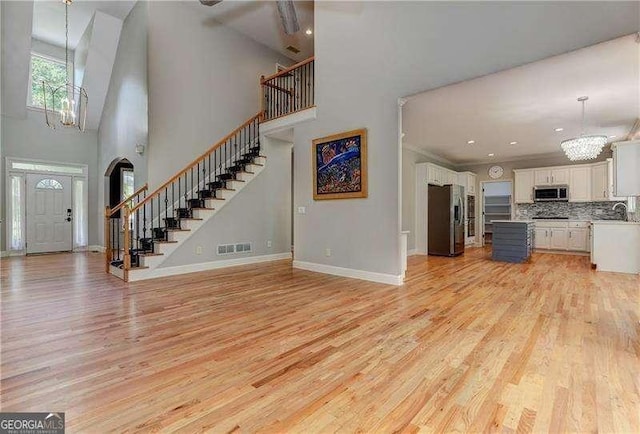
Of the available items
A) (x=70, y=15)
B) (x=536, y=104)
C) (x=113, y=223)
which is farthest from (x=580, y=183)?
(x=70, y=15)

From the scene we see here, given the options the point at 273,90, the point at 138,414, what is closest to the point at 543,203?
the point at 273,90

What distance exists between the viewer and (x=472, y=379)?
74.1 inches

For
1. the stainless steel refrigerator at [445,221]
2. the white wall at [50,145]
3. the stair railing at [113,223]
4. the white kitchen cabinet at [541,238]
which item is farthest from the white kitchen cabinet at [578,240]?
the white wall at [50,145]

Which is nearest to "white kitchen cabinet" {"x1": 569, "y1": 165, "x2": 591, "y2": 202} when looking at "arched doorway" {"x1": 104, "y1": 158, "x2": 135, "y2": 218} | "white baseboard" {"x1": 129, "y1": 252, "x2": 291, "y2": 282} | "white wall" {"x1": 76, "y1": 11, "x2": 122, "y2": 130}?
"white baseboard" {"x1": 129, "y1": 252, "x2": 291, "y2": 282}

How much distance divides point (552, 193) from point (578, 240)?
4.25 feet

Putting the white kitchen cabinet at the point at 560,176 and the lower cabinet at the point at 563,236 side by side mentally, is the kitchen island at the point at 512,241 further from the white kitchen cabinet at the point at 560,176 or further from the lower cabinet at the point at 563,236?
the white kitchen cabinet at the point at 560,176

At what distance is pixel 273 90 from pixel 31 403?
686 cm

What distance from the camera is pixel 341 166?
4.98 metres

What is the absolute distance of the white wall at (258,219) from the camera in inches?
216

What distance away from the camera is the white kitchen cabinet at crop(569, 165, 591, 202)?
7.46 metres

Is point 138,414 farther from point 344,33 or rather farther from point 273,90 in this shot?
point 273,90

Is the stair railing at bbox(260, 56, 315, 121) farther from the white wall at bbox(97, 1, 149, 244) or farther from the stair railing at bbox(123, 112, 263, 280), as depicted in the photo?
the white wall at bbox(97, 1, 149, 244)

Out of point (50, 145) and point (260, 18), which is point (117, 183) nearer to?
point (50, 145)

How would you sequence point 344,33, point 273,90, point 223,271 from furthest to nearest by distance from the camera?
1. point 273,90
2. point 223,271
3. point 344,33
